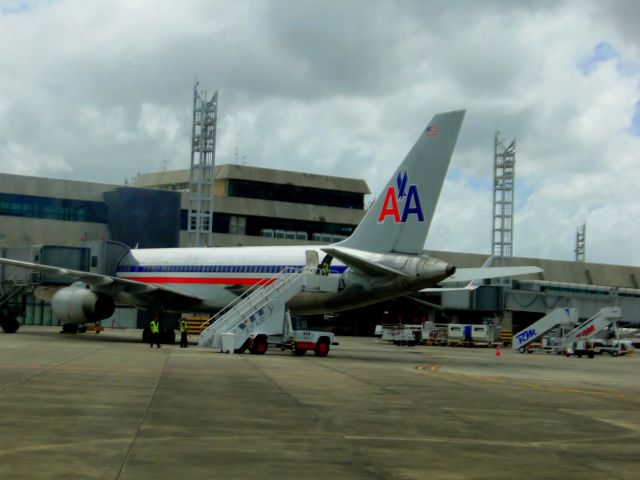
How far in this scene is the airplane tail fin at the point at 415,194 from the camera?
33.1 meters

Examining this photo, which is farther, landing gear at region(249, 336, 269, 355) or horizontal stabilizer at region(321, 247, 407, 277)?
landing gear at region(249, 336, 269, 355)

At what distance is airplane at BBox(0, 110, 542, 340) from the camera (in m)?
33.2

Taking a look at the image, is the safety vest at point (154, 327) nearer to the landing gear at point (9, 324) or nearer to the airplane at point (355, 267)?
the airplane at point (355, 267)

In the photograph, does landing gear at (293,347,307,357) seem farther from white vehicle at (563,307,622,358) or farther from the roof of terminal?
the roof of terminal

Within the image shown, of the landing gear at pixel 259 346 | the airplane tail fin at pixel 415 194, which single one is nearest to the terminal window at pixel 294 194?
the landing gear at pixel 259 346

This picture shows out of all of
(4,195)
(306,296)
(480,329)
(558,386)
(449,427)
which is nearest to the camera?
(449,427)

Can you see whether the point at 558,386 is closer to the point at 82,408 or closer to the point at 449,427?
the point at 449,427

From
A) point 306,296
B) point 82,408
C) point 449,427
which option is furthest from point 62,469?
point 306,296

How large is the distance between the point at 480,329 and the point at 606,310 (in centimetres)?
1092

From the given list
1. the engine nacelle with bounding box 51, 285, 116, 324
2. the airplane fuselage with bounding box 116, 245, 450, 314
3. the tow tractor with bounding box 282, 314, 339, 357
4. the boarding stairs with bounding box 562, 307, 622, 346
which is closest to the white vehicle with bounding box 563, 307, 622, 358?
the boarding stairs with bounding box 562, 307, 622, 346

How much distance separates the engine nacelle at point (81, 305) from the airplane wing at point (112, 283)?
0.52m

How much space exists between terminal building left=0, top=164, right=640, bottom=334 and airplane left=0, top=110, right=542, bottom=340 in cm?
690

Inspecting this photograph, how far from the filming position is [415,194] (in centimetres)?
3359

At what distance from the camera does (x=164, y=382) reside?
20781 mm
